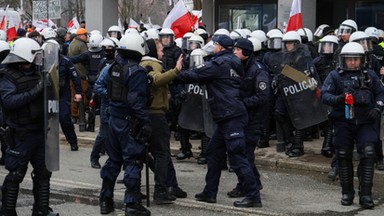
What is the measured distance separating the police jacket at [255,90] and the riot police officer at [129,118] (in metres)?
1.54

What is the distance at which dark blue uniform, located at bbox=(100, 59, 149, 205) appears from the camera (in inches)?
322

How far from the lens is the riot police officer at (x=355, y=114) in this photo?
9.00m

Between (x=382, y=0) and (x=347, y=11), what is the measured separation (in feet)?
4.15

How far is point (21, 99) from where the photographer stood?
759 cm

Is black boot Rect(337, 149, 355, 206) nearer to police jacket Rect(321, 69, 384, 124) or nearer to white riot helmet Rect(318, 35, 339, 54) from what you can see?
police jacket Rect(321, 69, 384, 124)

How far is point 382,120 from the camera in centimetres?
1036

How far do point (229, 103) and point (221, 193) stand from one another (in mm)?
1597

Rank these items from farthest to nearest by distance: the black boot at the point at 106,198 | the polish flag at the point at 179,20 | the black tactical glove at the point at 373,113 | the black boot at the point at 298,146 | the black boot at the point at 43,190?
the polish flag at the point at 179,20 < the black boot at the point at 298,146 < the black tactical glove at the point at 373,113 < the black boot at the point at 106,198 < the black boot at the point at 43,190

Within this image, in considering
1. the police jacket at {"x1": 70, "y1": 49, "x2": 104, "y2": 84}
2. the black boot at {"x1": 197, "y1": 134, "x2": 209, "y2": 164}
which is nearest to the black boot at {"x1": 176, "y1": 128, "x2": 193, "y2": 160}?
the black boot at {"x1": 197, "y1": 134, "x2": 209, "y2": 164}

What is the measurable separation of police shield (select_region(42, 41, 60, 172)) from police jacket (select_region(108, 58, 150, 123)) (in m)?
0.75

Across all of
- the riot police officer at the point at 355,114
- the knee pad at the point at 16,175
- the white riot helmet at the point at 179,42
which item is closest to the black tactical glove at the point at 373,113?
the riot police officer at the point at 355,114

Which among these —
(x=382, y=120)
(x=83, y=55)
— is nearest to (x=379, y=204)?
(x=382, y=120)

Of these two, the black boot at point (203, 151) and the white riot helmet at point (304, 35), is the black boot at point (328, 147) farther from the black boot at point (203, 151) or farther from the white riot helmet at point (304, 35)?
the white riot helmet at point (304, 35)

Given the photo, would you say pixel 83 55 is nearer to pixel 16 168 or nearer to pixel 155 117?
pixel 155 117
